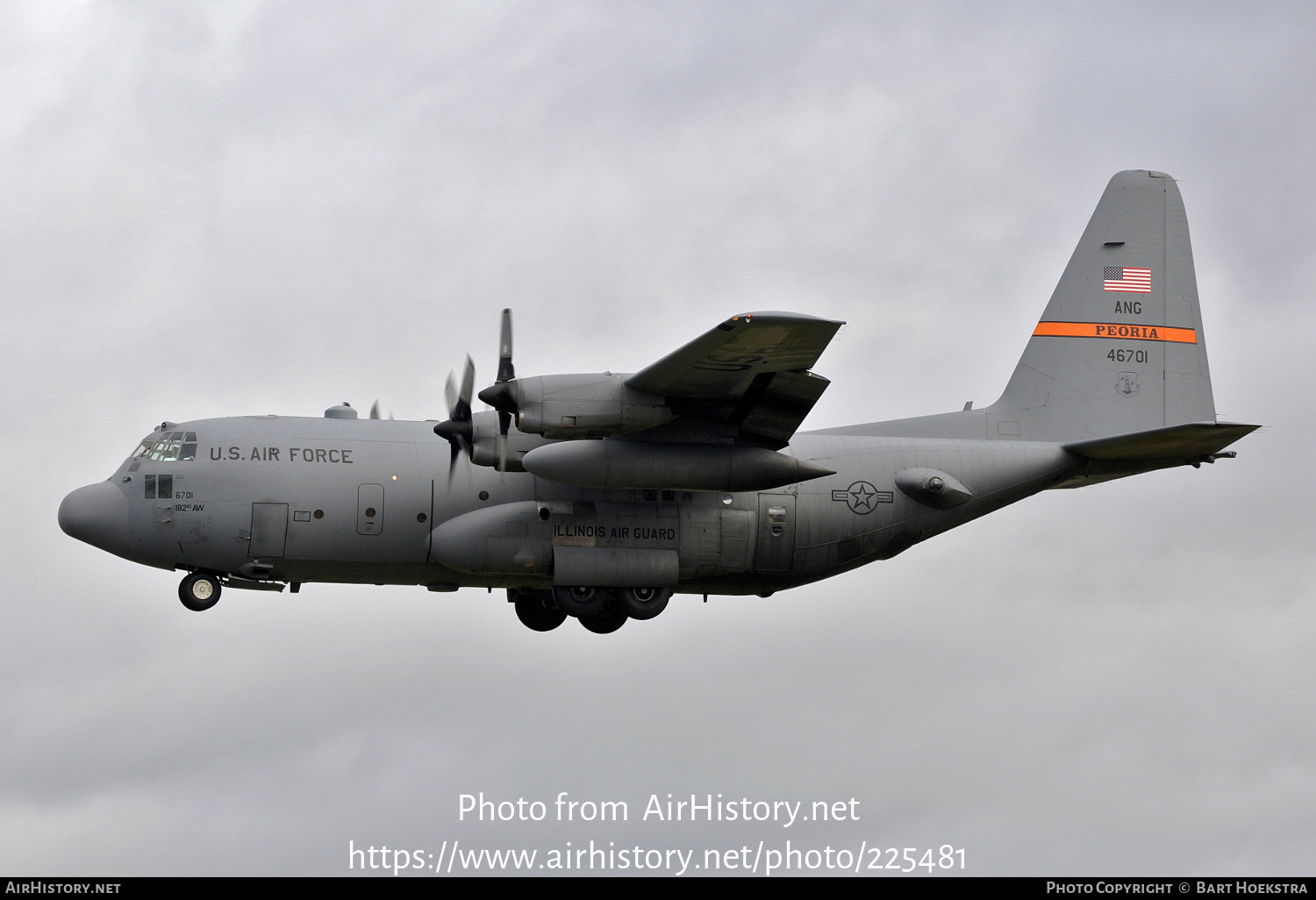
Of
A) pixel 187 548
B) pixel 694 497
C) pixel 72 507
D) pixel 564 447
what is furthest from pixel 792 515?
pixel 72 507

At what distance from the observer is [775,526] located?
22.5 m

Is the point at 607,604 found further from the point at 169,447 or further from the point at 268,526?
the point at 169,447

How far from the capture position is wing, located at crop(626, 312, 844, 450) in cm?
1844

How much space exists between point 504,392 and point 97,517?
639 cm

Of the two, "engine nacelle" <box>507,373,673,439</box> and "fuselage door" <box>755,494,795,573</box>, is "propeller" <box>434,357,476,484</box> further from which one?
"fuselage door" <box>755,494,795,573</box>

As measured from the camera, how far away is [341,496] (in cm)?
2122

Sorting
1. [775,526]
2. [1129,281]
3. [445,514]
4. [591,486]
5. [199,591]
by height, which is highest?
[1129,281]

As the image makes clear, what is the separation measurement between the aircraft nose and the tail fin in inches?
541

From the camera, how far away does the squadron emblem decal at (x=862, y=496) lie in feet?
74.5

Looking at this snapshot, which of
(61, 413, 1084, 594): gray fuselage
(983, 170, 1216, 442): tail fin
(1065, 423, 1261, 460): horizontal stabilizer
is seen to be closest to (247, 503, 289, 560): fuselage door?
(61, 413, 1084, 594): gray fuselage

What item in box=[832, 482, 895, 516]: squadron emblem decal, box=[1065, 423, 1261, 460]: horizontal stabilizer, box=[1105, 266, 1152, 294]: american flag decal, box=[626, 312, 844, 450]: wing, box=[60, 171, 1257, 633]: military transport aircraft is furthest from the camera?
box=[1105, 266, 1152, 294]: american flag decal

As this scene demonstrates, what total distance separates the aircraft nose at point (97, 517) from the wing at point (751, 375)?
7707 mm

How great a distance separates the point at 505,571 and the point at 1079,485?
10198mm

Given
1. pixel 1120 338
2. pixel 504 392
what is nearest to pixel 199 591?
pixel 504 392
